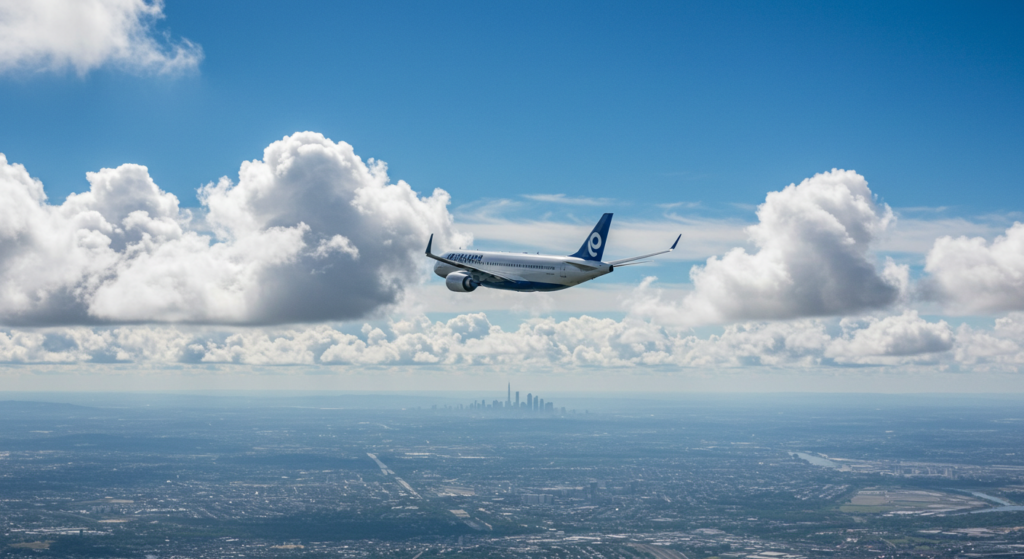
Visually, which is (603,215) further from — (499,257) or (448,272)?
(448,272)

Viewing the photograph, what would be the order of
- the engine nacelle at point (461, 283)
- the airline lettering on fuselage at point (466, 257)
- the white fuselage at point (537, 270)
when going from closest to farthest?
the white fuselage at point (537, 270) < the engine nacelle at point (461, 283) < the airline lettering on fuselage at point (466, 257)

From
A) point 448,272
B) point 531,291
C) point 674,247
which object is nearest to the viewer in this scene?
point 674,247

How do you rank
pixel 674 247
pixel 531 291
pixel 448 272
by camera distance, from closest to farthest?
pixel 674 247, pixel 531 291, pixel 448 272

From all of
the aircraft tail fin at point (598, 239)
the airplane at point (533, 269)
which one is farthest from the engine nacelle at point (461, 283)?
the aircraft tail fin at point (598, 239)

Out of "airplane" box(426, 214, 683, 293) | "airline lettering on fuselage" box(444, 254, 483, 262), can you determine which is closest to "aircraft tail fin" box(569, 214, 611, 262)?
"airplane" box(426, 214, 683, 293)

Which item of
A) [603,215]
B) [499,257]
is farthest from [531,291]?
[603,215]

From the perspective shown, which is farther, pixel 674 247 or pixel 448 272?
pixel 448 272

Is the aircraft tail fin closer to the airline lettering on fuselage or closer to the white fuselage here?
the white fuselage

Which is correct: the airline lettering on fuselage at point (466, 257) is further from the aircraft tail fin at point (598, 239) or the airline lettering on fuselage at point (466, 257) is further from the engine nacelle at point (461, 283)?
the aircraft tail fin at point (598, 239)

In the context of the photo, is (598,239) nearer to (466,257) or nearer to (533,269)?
(533,269)
